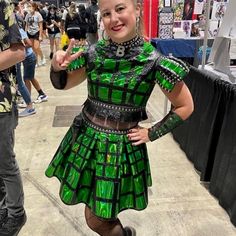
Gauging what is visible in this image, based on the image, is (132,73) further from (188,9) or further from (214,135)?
(188,9)

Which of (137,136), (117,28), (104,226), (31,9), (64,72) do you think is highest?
(117,28)

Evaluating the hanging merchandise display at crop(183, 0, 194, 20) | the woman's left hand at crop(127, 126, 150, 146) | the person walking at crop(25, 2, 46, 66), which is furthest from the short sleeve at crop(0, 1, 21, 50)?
the person walking at crop(25, 2, 46, 66)

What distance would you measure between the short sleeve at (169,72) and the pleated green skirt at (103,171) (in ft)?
0.98

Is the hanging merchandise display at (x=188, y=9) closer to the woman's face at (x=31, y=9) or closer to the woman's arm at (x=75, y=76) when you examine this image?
the woman's face at (x=31, y=9)

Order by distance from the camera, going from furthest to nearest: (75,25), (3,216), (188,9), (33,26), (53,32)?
(53,32)
(75,25)
(33,26)
(188,9)
(3,216)

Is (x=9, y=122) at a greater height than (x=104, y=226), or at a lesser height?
greater

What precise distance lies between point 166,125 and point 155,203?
51.1 inches

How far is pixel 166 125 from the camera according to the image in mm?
1412

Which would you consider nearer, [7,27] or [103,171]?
[103,171]

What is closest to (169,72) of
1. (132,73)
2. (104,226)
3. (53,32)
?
(132,73)

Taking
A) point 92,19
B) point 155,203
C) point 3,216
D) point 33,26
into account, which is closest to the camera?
point 3,216

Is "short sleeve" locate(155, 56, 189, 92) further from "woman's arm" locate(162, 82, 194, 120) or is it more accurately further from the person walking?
the person walking

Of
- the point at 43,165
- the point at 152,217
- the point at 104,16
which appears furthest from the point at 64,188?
the point at 43,165

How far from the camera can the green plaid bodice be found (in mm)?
1313
